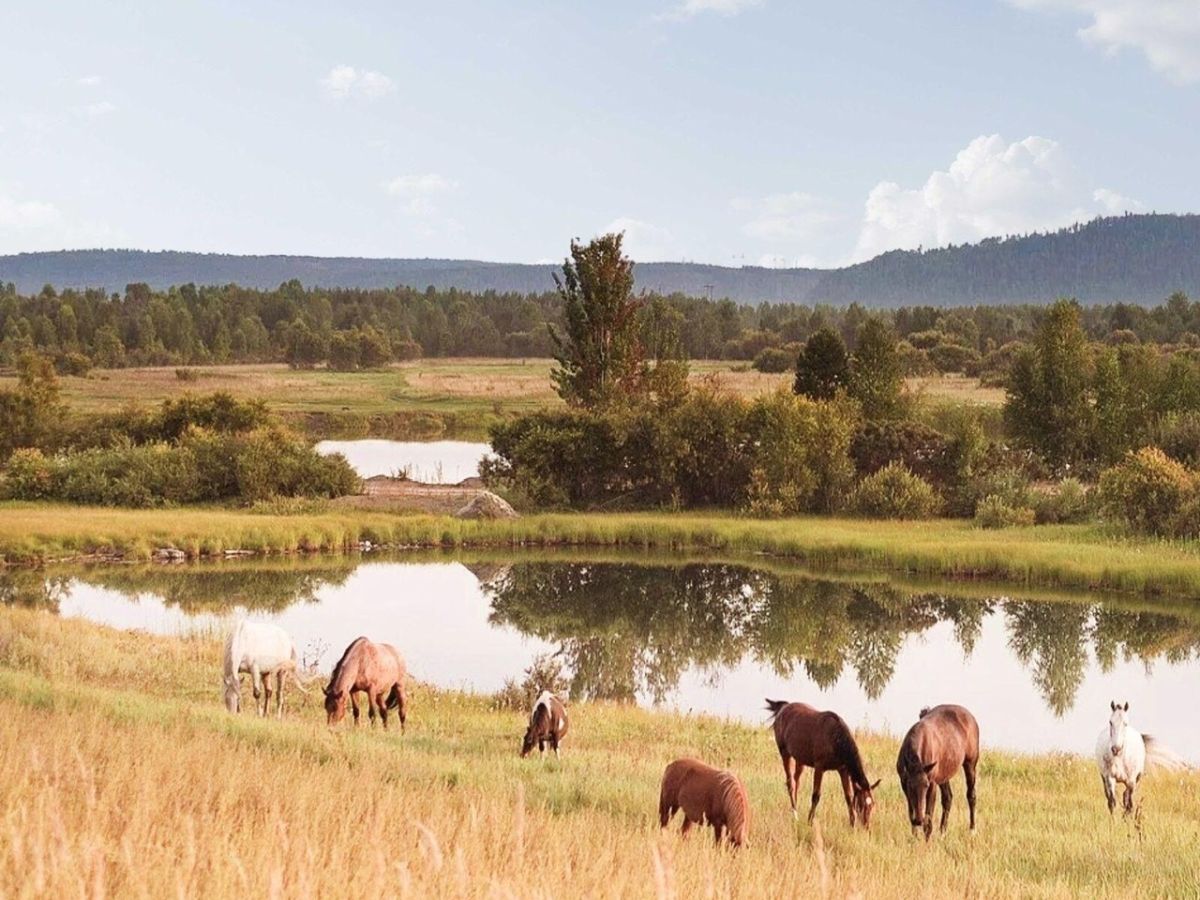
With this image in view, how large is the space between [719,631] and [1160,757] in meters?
14.9

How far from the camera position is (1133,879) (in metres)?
9.15

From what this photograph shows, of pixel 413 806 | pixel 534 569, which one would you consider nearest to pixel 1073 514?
pixel 534 569

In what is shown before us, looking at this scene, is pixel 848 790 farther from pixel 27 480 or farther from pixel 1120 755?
pixel 27 480

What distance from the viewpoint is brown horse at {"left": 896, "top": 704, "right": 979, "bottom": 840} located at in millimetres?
9992

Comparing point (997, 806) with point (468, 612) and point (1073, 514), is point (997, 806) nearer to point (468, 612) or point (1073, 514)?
point (468, 612)

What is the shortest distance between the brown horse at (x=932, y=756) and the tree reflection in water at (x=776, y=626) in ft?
41.9

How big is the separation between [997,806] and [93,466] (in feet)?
132

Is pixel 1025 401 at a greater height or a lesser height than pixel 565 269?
lesser

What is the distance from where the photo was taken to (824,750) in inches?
416

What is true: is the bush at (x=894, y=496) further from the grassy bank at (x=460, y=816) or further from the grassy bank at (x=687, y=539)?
the grassy bank at (x=460, y=816)

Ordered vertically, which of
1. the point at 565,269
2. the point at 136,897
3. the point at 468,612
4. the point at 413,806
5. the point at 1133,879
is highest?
the point at 565,269

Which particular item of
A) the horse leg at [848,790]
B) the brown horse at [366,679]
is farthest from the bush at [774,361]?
the horse leg at [848,790]

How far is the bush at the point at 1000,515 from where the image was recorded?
3997 centimetres

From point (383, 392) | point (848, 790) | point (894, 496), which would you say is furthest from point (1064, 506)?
point (383, 392)
